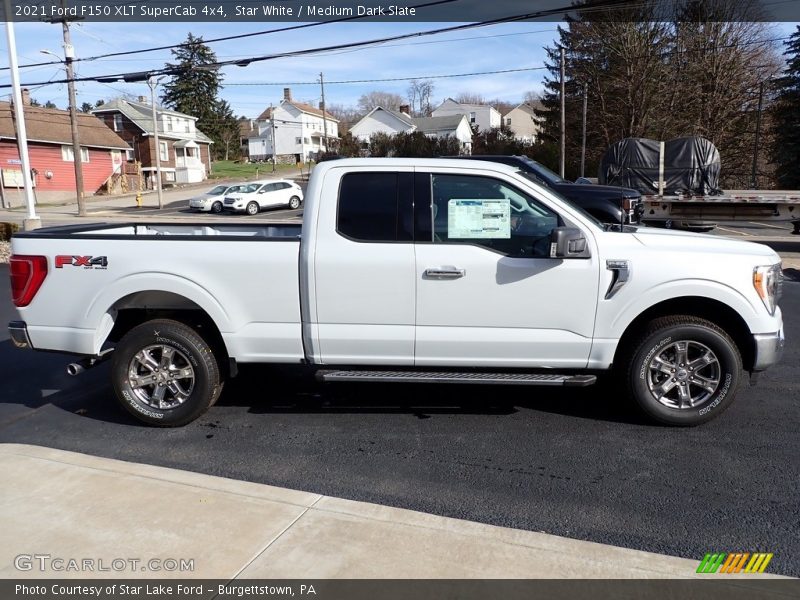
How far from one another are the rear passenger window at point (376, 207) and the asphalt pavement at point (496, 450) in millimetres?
1485

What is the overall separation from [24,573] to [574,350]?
3.53 meters

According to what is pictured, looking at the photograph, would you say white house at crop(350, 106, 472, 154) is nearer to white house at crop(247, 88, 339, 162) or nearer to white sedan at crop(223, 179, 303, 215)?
white house at crop(247, 88, 339, 162)

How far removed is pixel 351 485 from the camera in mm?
3912

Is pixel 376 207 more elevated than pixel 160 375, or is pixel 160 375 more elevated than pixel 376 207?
pixel 376 207

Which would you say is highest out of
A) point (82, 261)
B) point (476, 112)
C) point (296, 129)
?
point (476, 112)

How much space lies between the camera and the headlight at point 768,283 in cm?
443

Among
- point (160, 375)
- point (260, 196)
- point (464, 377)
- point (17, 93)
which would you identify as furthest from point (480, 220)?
point (260, 196)

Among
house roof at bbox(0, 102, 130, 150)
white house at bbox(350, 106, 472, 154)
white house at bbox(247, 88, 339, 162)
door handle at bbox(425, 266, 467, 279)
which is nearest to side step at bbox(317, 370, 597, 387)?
door handle at bbox(425, 266, 467, 279)

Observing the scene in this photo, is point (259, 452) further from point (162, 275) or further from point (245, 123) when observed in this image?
point (245, 123)

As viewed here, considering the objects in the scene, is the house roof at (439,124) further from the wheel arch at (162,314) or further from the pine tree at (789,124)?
the wheel arch at (162,314)

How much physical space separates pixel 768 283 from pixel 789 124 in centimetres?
3876

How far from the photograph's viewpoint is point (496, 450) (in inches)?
173
